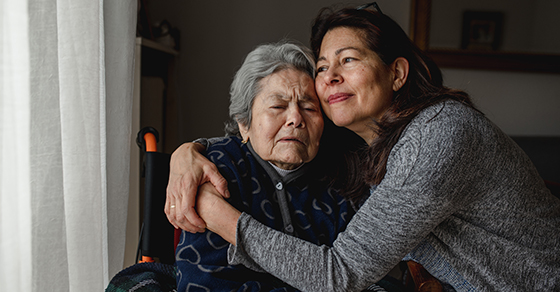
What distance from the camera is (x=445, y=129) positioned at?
0.94 m

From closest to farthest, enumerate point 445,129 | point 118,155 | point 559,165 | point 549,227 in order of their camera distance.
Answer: point 445,129 < point 549,227 < point 118,155 < point 559,165

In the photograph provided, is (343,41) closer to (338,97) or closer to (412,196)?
(338,97)

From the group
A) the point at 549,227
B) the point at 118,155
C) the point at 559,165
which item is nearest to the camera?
the point at 549,227

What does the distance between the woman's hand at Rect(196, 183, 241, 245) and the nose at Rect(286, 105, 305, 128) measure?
32 centimetres

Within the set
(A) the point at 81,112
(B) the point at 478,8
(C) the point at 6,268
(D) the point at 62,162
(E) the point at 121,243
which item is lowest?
(E) the point at 121,243

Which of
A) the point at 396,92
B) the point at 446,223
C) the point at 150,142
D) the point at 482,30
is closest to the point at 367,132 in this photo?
the point at 396,92

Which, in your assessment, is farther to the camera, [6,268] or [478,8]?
[478,8]

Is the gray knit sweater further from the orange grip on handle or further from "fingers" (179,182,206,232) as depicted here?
the orange grip on handle

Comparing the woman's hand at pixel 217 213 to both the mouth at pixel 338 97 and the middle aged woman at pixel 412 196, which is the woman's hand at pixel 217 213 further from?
the mouth at pixel 338 97

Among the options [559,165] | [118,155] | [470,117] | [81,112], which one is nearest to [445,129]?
[470,117]

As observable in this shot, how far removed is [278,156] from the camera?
1.23m

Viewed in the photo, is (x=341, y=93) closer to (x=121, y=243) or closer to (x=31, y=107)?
(x=31, y=107)

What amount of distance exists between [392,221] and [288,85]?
22.3 inches

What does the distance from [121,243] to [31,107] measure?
26.5 inches
